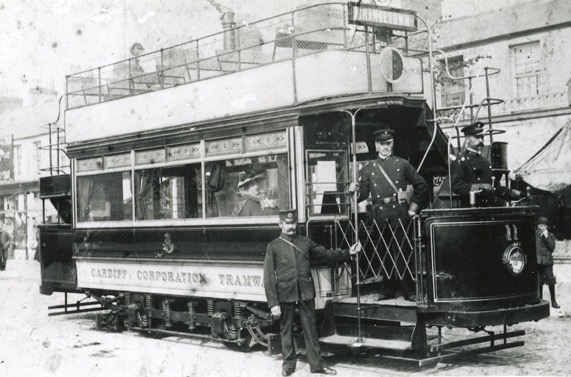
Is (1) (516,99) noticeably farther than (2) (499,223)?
Yes

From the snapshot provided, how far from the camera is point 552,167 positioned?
16.8 metres

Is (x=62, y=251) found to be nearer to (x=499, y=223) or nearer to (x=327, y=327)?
(x=327, y=327)

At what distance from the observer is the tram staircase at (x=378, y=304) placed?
7336 mm

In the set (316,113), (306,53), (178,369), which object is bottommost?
(178,369)

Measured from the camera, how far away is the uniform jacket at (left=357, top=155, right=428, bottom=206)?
783 cm

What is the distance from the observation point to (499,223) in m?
7.40

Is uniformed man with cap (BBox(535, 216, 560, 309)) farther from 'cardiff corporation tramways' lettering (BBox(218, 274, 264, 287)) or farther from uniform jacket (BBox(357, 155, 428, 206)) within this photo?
'cardiff corporation tramways' lettering (BBox(218, 274, 264, 287))

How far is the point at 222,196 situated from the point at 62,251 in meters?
4.11

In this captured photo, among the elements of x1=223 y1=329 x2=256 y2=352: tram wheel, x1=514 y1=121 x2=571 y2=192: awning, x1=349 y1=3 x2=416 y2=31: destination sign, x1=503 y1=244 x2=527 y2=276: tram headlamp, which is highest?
x1=349 y1=3 x2=416 y2=31: destination sign

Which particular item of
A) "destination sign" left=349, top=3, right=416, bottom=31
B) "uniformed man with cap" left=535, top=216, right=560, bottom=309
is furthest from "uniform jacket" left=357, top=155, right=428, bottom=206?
"uniformed man with cap" left=535, top=216, right=560, bottom=309

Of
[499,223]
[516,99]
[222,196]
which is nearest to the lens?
[499,223]

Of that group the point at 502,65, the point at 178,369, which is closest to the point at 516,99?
the point at 502,65

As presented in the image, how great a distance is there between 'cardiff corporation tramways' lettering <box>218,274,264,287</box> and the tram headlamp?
2799 mm

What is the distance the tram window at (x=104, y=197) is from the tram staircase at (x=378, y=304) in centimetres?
377
